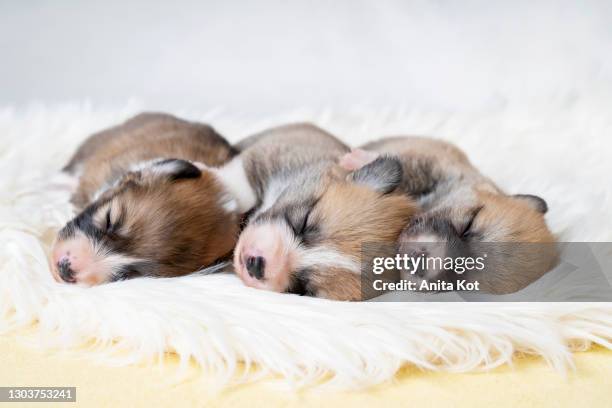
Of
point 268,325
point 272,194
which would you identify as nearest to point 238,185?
point 272,194

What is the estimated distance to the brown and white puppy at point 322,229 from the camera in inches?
100

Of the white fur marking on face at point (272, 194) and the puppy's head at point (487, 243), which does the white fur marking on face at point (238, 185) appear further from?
the puppy's head at point (487, 243)

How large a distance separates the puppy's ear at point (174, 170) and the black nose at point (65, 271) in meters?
0.48

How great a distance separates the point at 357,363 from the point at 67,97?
4.55 meters

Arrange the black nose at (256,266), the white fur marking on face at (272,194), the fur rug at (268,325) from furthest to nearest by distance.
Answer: the white fur marking on face at (272,194) < the black nose at (256,266) < the fur rug at (268,325)

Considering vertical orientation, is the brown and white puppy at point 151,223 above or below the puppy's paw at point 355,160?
below

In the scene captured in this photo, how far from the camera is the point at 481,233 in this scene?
2750mm

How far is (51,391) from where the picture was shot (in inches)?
85.7

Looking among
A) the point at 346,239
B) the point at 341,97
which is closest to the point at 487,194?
the point at 346,239

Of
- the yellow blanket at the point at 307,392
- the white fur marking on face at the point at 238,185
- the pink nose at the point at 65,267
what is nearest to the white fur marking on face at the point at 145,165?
the white fur marking on face at the point at 238,185

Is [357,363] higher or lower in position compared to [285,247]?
lower

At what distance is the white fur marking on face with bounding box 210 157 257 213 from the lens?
121 inches

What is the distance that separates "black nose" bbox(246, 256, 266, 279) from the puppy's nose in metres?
0.57

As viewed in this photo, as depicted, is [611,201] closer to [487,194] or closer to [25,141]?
[487,194]
